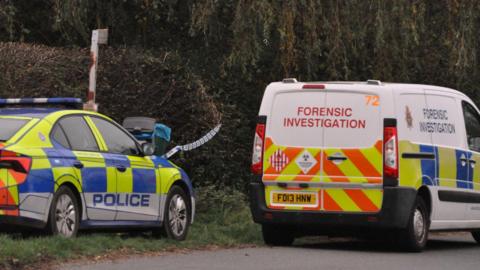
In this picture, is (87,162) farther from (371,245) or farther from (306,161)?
(371,245)

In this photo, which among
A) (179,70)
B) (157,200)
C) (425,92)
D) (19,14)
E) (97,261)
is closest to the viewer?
(97,261)

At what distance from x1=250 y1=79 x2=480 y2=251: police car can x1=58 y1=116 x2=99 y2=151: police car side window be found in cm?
238

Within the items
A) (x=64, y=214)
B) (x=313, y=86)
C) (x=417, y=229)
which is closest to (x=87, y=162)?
(x=64, y=214)

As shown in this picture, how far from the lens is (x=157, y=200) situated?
14.1m

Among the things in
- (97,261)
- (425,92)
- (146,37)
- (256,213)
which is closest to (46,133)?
(97,261)

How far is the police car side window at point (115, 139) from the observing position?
44.5ft

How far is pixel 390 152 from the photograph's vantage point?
14031mm

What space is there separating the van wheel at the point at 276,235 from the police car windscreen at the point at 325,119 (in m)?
1.10

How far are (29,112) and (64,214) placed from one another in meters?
1.19

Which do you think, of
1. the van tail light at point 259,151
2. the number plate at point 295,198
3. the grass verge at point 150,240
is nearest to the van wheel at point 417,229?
the number plate at point 295,198

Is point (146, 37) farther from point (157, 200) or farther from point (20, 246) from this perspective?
point (20, 246)

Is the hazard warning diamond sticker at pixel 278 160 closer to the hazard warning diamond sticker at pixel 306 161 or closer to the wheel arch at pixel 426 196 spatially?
the hazard warning diamond sticker at pixel 306 161

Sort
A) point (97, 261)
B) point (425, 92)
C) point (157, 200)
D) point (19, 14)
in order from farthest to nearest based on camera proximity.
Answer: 1. point (19, 14)
2. point (425, 92)
3. point (157, 200)
4. point (97, 261)

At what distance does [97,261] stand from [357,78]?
1040 cm
